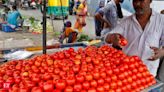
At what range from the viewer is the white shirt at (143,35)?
114 inches

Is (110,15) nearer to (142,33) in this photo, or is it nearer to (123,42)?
(142,33)

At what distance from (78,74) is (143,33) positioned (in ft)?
3.62

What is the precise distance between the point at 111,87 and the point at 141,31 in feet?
3.18

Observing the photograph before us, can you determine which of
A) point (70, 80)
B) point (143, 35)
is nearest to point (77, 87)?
point (70, 80)

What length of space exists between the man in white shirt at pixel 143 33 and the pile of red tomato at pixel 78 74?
Result: 348 mm

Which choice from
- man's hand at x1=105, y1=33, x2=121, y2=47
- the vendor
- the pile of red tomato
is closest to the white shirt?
man's hand at x1=105, y1=33, x2=121, y2=47

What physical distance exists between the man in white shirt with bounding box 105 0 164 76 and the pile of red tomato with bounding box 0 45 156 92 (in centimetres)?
35

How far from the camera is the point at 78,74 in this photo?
2.18m

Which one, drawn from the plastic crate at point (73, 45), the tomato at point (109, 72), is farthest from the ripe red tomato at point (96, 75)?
the plastic crate at point (73, 45)

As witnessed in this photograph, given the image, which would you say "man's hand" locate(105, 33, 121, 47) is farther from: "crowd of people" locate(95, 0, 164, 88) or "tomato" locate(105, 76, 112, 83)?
"tomato" locate(105, 76, 112, 83)

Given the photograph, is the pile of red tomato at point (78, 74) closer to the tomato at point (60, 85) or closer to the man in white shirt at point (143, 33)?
the tomato at point (60, 85)

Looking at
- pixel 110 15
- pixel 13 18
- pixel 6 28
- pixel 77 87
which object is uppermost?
pixel 110 15

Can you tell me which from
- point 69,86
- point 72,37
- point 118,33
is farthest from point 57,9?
point 69,86

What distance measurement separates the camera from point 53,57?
101 inches
